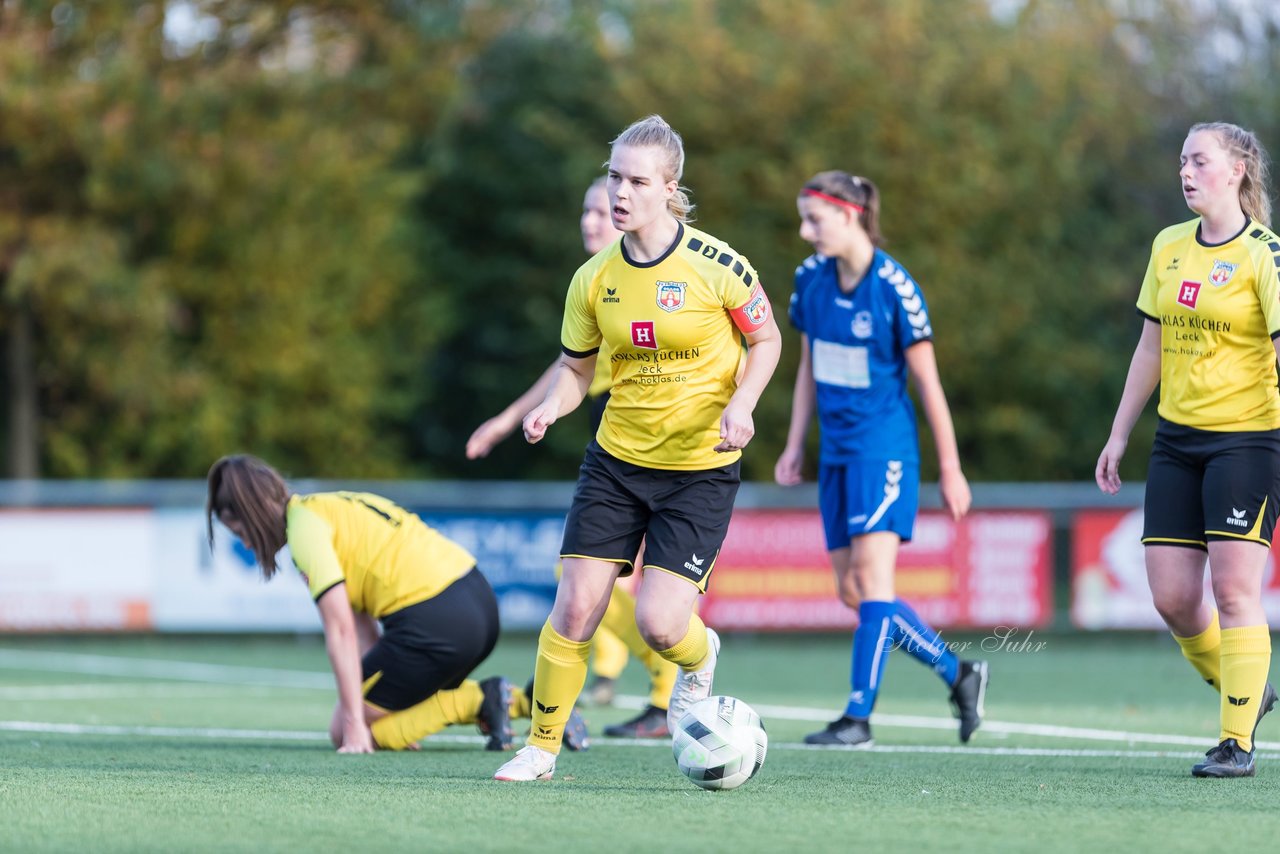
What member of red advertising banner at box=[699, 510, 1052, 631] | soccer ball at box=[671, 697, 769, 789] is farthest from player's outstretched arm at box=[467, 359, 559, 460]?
red advertising banner at box=[699, 510, 1052, 631]

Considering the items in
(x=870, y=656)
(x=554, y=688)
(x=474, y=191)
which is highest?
(x=474, y=191)

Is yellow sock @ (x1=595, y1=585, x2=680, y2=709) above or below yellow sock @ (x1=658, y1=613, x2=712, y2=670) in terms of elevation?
below

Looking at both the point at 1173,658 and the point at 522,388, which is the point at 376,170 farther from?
the point at 1173,658

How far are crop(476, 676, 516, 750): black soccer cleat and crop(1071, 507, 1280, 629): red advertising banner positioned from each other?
940 centimetres

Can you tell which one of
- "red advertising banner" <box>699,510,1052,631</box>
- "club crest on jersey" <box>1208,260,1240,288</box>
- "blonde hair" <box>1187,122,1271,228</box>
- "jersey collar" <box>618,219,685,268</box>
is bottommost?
"red advertising banner" <box>699,510,1052,631</box>

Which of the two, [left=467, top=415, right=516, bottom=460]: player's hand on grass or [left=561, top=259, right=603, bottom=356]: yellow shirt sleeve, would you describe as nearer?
[left=561, top=259, right=603, bottom=356]: yellow shirt sleeve

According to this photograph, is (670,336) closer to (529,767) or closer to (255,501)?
(529,767)

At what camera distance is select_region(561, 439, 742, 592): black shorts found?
5684 millimetres

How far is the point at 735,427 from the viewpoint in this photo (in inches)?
208

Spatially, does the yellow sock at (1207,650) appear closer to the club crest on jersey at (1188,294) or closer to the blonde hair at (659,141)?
the club crest on jersey at (1188,294)

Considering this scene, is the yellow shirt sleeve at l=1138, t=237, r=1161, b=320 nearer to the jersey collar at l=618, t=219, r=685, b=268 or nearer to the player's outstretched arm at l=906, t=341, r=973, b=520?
the player's outstretched arm at l=906, t=341, r=973, b=520

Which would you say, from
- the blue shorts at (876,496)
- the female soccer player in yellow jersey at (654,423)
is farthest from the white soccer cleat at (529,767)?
the blue shorts at (876,496)

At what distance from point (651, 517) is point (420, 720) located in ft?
5.46

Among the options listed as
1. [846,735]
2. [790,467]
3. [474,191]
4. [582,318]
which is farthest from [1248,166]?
[474,191]
